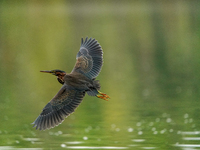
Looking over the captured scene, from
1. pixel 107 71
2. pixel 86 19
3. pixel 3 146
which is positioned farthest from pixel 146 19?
pixel 3 146

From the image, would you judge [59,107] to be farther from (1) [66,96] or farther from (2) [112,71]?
(2) [112,71]

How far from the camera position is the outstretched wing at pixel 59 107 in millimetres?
10105

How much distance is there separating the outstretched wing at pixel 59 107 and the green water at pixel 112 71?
295 cm

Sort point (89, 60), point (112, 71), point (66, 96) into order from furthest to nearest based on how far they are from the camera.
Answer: point (112, 71) < point (89, 60) < point (66, 96)

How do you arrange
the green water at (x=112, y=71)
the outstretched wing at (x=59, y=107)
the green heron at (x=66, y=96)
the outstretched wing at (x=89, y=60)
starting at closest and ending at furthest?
the green heron at (x=66, y=96)
the outstretched wing at (x=59, y=107)
the outstretched wing at (x=89, y=60)
the green water at (x=112, y=71)

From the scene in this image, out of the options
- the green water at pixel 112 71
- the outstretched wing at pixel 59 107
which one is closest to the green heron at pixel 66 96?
the outstretched wing at pixel 59 107

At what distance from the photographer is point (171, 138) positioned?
A: 14.0 metres

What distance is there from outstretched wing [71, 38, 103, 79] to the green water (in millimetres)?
2723

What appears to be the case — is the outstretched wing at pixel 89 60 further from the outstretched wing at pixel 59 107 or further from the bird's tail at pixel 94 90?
the outstretched wing at pixel 59 107

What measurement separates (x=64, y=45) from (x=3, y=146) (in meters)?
24.5

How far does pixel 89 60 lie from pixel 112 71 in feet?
54.3

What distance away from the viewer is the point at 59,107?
1016 centimetres

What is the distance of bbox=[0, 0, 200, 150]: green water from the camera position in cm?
1441

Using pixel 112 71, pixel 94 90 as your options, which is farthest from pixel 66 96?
pixel 112 71
